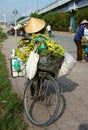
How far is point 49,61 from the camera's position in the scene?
5.73m

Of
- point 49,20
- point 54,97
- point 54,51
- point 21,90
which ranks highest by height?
point 54,51

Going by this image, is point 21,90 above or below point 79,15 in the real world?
above

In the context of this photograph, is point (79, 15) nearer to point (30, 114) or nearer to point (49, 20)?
point (49, 20)

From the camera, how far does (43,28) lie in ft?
21.9

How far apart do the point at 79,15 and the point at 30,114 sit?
148 feet

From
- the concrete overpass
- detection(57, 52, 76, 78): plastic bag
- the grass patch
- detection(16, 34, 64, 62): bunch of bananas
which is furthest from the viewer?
the concrete overpass

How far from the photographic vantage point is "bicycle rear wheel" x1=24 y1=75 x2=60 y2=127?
19.0 ft

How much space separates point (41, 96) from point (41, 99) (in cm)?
10

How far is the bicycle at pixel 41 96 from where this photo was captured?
19.0 feet

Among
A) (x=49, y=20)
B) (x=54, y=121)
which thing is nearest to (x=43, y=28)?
(x=54, y=121)

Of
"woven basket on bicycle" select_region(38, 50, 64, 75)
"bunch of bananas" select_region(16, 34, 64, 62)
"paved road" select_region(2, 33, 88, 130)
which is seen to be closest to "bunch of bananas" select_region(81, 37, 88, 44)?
"paved road" select_region(2, 33, 88, 130)

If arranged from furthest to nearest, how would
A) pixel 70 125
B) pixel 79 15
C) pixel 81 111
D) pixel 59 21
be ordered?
pixel 59 21 < pixel 79 15 < pixel 81 111 < pixel 70 125

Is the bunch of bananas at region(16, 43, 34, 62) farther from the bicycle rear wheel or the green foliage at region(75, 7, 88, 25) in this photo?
the green foliage at region(75, 7, 88, 25)

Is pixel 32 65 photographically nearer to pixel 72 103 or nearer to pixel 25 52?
pixel 25 52
